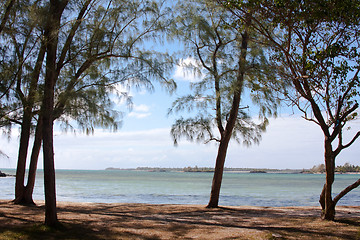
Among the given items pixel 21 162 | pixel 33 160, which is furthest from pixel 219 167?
pixel 21 162

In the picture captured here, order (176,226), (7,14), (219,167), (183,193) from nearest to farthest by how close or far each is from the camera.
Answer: (176,226) < (7,14) < (219,167) < (183,193)

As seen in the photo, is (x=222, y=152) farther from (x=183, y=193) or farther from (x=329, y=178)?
(x=183, y=193)

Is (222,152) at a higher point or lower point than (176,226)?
higher

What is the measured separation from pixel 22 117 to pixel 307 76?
24.6 ft

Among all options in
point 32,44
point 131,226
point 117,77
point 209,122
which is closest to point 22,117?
point 32,44

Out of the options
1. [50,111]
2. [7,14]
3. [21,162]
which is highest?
[7,14]

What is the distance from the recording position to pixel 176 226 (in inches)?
304

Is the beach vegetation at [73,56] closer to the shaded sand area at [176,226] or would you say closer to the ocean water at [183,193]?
the shaded sand area at [176,226]

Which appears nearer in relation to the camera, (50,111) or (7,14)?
(50,111)

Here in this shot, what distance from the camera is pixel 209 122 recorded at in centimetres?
1191

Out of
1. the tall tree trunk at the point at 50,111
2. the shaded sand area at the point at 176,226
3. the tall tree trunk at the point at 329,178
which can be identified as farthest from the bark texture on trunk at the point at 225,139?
the tall tree trunk at the point at 50,111

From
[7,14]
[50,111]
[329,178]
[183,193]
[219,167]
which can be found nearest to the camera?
[50,111]

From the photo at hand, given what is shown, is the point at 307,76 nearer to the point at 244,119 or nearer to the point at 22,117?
the point at 244,119

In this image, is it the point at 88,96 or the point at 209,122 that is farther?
the point at 209,122
